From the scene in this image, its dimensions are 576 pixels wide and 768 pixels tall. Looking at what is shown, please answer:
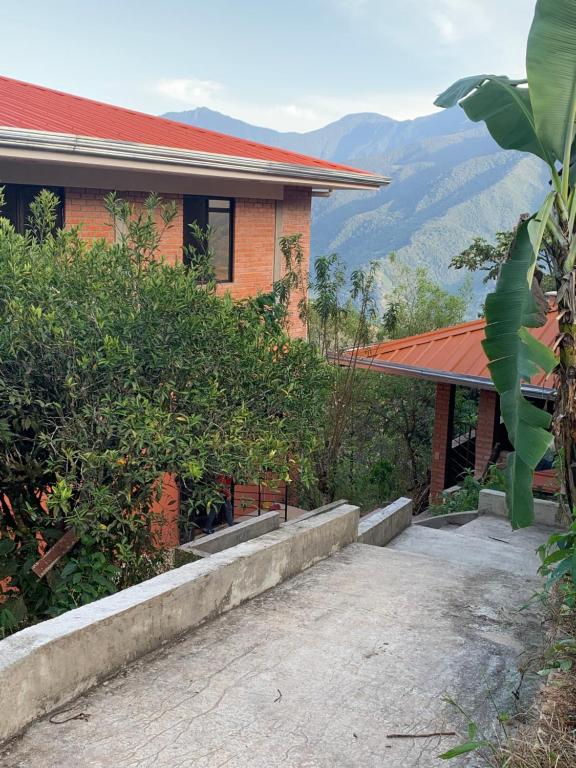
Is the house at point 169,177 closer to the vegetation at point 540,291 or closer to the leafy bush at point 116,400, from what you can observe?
the leafy bush at point 116,400

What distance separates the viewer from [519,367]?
519 centimetres

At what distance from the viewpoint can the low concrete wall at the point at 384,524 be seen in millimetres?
9000

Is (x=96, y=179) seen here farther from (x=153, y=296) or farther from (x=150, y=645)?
(x=150, y=645)

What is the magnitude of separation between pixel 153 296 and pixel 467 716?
392 cm

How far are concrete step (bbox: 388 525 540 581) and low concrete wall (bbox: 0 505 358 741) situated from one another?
3.35m

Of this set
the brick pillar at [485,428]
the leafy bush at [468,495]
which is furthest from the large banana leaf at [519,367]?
the brick pillar at [485,428]

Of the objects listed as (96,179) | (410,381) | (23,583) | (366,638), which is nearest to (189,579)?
(366,638)

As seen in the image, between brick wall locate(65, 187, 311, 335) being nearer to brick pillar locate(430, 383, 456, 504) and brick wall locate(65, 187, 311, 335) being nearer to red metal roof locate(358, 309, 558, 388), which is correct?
red metal roof locate(358, 309, 558, 388)

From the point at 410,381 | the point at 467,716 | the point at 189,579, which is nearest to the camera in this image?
the point at 467,716

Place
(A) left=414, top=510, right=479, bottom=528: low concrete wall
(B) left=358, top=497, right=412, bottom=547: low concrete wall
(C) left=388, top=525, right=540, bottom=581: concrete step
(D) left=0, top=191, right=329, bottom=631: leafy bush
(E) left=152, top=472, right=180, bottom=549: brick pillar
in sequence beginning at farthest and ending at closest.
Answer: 1. (A) left=414, top=510, right=479, bottom=528: low concrete wall
2. (C) left=388, top=525, right=540, bottom=581: concrete step
3. (B) left=358, top=497, right=412, bottom=547: low concrete wall
4. (E) left=152, top=472, right=180, bottom=549: brick pillar
5. (D) left=0, top=191, right=329, bottom=631: leafy bush

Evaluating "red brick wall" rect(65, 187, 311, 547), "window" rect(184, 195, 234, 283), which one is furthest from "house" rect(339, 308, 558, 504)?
"window" rect(184, 195, 234, 283)

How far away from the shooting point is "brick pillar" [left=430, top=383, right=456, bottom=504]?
54.3ft

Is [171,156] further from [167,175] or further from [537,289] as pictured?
[537,289]

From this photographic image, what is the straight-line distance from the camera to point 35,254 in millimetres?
6832
